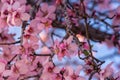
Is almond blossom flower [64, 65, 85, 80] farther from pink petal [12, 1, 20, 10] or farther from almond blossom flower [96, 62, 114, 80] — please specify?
pink petal [12, 1, 20, 10]

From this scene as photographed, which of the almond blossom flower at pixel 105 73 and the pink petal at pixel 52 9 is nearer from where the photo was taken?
the almond blossom flower at pixel 105 73

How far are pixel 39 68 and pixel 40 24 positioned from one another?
214mm

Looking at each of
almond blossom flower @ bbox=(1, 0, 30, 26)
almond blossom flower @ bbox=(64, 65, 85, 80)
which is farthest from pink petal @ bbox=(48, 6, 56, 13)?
almond blossom flower @ bbox=(64, 65, 85, 80)

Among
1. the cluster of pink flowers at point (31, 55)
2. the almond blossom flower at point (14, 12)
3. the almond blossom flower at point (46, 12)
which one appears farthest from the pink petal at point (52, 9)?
the almond blossom flower at point (14, 12)

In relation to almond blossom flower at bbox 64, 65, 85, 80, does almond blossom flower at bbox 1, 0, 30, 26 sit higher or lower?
higher

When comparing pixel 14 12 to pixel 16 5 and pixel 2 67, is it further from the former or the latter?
pixel 2 67

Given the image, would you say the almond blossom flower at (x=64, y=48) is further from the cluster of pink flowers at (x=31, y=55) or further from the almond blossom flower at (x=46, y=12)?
the almond blossom flower at (x=46, y=12)

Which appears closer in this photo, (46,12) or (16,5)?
(16,5)

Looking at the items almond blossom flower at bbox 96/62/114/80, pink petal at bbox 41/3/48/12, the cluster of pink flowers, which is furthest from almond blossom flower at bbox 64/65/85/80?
pink petal at bbox 41/3/48/12

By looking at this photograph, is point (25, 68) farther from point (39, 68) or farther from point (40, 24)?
point (40, 24)

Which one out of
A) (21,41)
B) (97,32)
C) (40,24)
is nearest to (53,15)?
Result: (40,24)

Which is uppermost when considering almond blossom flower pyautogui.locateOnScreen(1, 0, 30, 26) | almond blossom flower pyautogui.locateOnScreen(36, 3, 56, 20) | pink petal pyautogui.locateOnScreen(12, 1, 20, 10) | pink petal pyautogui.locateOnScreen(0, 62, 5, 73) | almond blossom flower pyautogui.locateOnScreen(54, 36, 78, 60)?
pink petal pyautogui.locateOnScreen(12, 1, 20, 10)

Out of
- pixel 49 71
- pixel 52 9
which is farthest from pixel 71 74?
pixel 52 9

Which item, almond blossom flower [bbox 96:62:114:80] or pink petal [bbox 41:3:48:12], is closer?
almond blossom flower [bbox 96:62:114:80]
